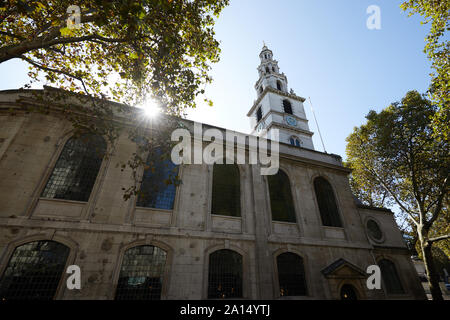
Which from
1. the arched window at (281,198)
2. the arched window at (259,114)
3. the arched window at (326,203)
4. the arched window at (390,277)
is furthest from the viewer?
the arched window at (259,114)

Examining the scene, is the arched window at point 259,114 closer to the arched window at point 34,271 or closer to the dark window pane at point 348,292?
the dark window pane at point 348,292

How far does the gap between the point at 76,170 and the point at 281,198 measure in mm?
11598

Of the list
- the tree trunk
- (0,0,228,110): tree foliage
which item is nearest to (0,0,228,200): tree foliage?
(0,0,228,110): tree foliage

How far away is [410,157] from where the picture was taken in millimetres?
14883

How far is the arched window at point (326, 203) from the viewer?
1315cm

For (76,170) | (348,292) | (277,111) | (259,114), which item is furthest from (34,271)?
(259,114)

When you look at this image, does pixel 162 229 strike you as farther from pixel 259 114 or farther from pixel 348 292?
pixel 259 114

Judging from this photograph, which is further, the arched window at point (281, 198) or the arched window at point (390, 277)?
the arched window at point (390, 277)

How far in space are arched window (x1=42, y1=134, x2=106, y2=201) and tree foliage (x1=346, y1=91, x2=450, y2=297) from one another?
63.6ft

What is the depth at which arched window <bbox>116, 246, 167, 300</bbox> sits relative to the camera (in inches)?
301

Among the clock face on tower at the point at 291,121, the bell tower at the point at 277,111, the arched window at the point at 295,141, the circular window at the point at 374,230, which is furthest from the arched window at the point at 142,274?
the clock face on tower at the point at 291,121

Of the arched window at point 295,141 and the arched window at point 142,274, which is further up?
the arched window at point 295,141

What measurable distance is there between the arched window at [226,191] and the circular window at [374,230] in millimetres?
11335
